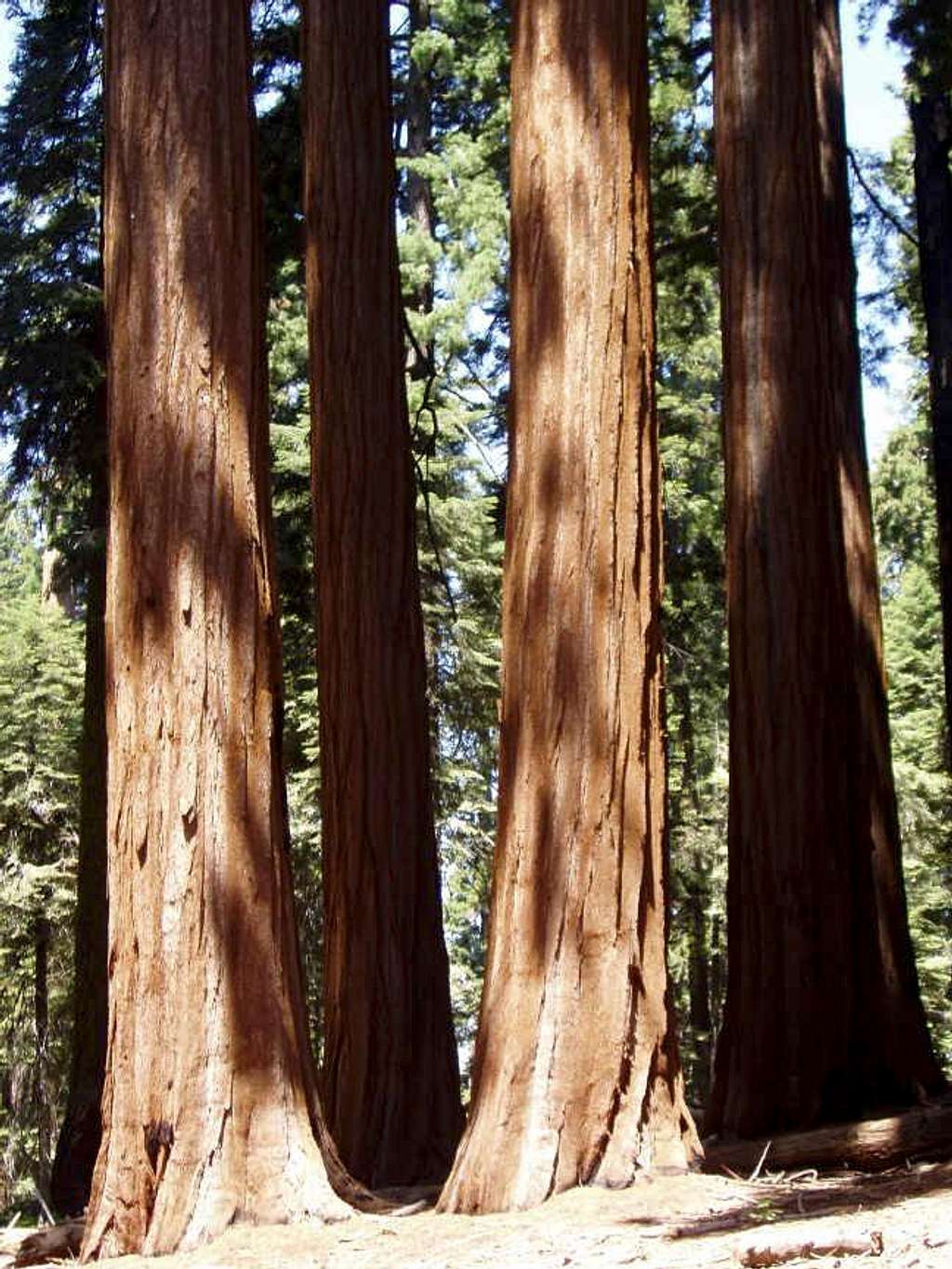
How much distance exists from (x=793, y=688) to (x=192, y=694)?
3.97 metres

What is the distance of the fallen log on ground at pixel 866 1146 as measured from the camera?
23.2 ft

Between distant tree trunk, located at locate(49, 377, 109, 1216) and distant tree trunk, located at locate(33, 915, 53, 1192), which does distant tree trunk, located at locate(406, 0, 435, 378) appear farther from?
distant tree trunk, located at locate(33, 915, 53, 1192)

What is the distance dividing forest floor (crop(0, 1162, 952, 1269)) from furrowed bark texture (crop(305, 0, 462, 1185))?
2.32 meters

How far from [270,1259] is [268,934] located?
3.48ft

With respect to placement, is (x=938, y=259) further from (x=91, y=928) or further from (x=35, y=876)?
(x=35, y=876)

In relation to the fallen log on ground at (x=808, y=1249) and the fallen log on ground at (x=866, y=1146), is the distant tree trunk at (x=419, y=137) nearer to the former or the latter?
the fallen log on ground at (x=866, y=1146)

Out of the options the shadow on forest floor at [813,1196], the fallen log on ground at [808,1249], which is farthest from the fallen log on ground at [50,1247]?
the fallen log on ground at [808,1249]

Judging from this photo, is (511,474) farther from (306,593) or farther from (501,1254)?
(306,593)

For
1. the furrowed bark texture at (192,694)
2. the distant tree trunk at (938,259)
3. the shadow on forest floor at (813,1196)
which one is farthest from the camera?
the distant tree trunk at (938,259)

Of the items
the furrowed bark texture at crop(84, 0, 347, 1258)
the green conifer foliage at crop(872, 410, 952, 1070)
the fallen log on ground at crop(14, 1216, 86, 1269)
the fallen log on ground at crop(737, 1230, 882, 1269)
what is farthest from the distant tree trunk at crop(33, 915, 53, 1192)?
the fallen log on ground at crop(737, 1230, 882, 1269)

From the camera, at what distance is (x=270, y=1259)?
17.9ft

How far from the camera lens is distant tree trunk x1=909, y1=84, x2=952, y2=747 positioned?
14.8m

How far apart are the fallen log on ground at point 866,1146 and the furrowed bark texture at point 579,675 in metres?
1.23

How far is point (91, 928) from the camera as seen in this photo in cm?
1421
